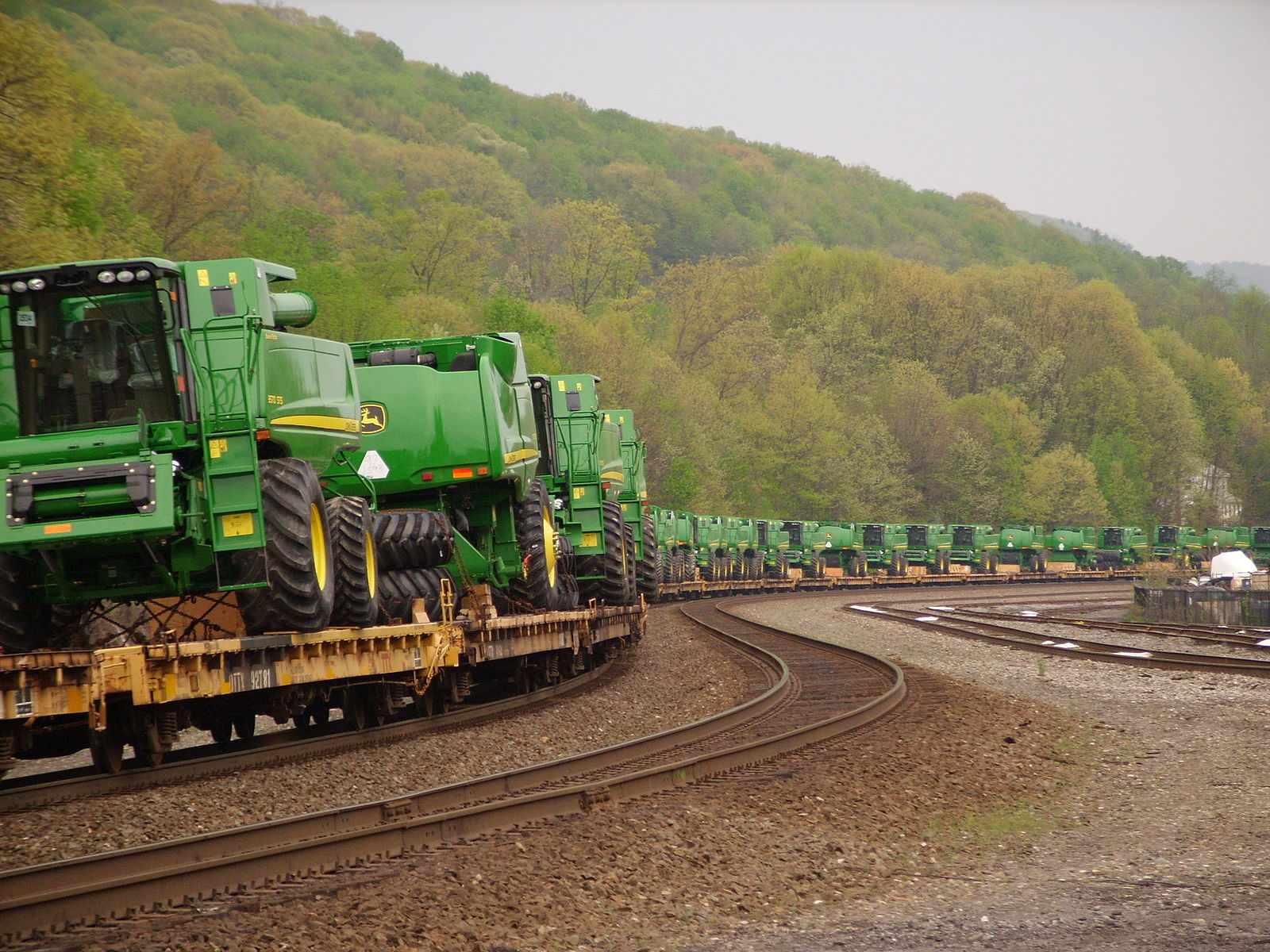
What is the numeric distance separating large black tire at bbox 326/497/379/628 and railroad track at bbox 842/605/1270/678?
12.8m

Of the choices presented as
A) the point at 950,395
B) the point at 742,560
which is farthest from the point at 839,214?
the point at 742,560

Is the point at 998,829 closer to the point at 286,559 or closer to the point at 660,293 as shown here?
the point at 286,559

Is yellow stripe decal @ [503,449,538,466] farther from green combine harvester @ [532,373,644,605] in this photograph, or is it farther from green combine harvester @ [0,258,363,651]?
green combine harvester @ [0,258,363,651]

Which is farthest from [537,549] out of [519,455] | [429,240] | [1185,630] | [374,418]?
[429,240]

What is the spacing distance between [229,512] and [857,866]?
5061 mm

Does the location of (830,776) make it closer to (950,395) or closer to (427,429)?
(427,429)

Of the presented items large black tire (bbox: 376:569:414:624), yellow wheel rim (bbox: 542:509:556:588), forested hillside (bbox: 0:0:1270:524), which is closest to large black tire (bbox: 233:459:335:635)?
large black tire (bbox: 376:569:414:624)

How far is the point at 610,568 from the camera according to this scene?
21328 mm

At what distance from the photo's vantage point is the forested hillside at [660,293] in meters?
54.2

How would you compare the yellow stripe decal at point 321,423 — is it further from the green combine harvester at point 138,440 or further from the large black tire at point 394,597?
the large black tire at point 394,597

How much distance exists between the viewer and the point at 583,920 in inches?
242

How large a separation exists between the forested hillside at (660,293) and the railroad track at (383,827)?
2078cm

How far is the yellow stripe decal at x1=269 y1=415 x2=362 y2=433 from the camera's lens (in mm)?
10248

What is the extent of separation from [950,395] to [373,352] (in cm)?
8140
